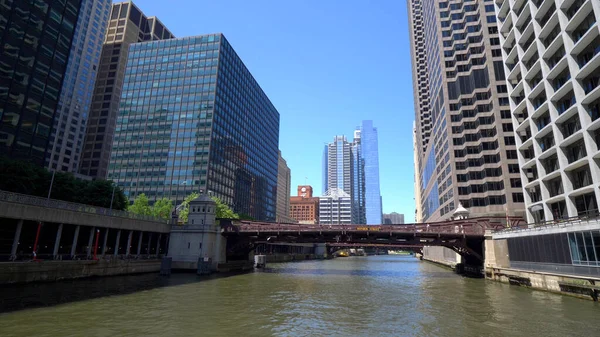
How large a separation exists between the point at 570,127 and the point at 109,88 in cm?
19097

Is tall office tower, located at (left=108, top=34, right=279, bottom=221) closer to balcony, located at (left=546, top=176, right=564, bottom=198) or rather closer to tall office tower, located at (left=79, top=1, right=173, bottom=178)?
tall office tower, located at (left=79, top=1, right=173, bottom=178)

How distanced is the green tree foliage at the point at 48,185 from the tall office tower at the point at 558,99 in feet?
255

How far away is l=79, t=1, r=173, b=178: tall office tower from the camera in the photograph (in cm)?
17012

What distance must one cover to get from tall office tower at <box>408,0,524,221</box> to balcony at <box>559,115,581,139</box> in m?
38.3

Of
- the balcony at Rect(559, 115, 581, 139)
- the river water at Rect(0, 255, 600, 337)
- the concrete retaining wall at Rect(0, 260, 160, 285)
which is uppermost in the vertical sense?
the balcony at Rect(559, 115, 581, 139)

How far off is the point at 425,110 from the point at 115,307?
533 ft

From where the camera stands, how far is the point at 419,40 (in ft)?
587

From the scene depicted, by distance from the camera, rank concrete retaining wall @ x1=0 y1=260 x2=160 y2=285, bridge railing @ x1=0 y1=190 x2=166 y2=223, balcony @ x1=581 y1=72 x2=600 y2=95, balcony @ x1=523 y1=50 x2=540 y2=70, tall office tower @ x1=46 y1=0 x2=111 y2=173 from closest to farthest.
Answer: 1. concrete retaining wall @ x1=0 y1=260 x2=160 y2=285
2. bridge railing @ x1=0 y1=190 x2=166 y2=223
3. balcony @ x1=581 y1=72 x2=600 y2=95
4. balcony @ x1=523 y1=50 x2=540 y2=70
5. tall office tower @ x1=46 y1=0 x2=111 y2=173

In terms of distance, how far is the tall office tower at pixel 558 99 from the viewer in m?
42.2

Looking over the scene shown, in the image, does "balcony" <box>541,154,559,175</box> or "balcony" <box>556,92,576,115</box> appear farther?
"balcony" <box>541,154,559,175</box>

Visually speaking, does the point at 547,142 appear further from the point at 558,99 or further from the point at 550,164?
the point at 558,99

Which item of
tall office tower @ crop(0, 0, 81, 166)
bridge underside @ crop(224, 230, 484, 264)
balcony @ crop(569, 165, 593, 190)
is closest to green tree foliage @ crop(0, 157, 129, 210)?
tall office tower @ crop(0, 0, 81, 166)

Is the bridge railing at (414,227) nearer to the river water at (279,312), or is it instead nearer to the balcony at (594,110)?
the river water at (279,312)

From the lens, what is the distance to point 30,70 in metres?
80.2
